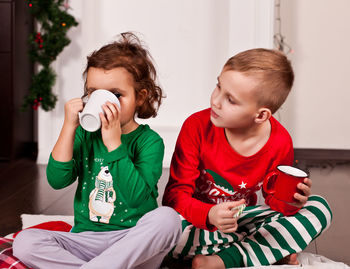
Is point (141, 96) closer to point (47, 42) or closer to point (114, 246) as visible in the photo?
point (114, 246)

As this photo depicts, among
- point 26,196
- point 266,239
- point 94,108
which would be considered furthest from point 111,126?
point 26,196

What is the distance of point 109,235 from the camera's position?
1130 millimetres

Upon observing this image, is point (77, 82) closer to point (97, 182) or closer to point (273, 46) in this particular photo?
point (273, 46)

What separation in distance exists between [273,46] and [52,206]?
1.62 metres

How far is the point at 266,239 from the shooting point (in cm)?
129

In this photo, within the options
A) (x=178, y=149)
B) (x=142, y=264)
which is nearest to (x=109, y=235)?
(x=142, y=264)

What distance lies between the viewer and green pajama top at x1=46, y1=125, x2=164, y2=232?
3.64 ft

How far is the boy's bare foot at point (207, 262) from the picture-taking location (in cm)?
122

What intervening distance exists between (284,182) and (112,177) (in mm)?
424

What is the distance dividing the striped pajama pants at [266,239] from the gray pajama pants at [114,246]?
185 millimetres

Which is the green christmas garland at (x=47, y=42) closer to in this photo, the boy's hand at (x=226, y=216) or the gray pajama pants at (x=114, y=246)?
the gray pajama pants at (x=114, y=246)

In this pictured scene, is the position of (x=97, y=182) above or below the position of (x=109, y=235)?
above

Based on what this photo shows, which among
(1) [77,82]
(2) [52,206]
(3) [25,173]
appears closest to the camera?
(2) [52,206]

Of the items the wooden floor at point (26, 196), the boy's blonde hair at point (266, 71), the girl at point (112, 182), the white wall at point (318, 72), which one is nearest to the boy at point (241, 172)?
the boy's blonde hair at point (266, 71)
